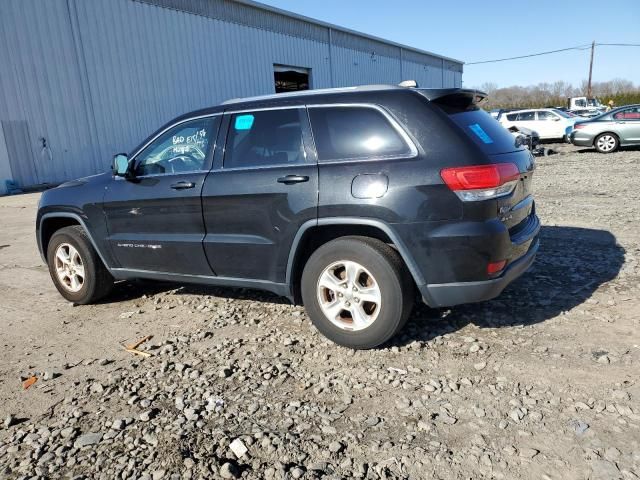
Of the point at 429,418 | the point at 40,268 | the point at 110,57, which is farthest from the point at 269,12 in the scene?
the point at 429,418

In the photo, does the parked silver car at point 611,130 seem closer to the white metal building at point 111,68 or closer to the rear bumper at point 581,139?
the rear bumper at point 581,139

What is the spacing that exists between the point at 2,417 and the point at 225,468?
1.56 meters

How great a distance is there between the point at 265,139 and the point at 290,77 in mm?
26249

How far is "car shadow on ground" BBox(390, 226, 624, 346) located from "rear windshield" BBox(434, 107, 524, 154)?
51.4 inches

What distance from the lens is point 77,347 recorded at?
4023mm

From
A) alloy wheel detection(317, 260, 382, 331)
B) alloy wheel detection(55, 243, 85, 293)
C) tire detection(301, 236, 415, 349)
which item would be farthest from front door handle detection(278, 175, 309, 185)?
alloy wheel detection(55, 243, 85, 293)

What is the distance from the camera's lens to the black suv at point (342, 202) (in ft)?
10.7

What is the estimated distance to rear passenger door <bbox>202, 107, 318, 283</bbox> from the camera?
144 inches

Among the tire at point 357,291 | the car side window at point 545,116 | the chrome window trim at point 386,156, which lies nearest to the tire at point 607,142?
the car side window at point 545,116

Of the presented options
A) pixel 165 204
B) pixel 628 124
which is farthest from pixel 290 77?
pixel 165 204

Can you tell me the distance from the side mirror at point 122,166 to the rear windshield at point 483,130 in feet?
8.96

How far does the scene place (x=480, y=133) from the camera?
3.53 metres

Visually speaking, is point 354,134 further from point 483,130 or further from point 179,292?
point 179,292

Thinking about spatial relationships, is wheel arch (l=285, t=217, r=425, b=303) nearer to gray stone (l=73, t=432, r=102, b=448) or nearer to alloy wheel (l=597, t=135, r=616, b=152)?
gray stone (l=73, t=432, r=102, b=448)
